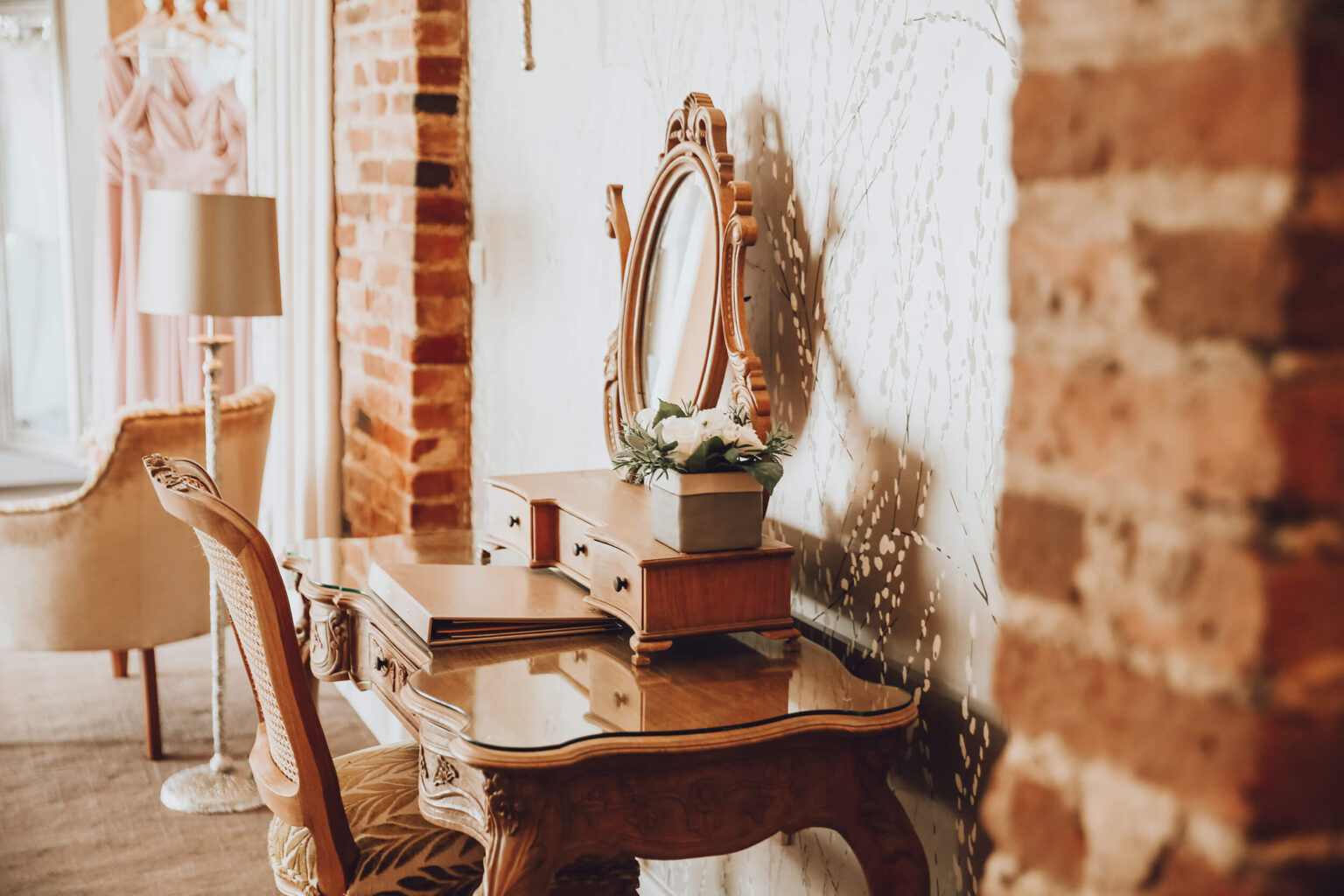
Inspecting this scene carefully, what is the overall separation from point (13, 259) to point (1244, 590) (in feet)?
24.9

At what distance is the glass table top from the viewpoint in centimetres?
149

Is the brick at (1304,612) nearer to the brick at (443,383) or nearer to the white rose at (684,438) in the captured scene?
the white rose at (684,438)

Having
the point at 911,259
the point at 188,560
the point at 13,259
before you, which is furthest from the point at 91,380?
the point at 911,259

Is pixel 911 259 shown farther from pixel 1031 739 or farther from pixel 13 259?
pixel 13 259

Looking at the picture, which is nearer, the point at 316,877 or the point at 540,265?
the point at 316,877

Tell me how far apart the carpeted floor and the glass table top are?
5.05ft

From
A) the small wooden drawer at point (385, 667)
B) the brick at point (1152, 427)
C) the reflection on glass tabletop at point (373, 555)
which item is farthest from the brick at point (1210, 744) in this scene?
the reflection on glass tabletop at point (373, 555)

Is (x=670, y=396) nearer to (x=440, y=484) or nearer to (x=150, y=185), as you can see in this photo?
(x=440, y=484)

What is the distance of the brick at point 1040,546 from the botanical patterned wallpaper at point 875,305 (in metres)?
0.87

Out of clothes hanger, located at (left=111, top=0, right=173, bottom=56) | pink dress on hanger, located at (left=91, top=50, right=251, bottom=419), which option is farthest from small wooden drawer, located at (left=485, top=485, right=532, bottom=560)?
clothes hanger, located at (left=111, top=0, right=173, bottom=56)

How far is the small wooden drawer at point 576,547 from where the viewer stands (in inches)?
75.4

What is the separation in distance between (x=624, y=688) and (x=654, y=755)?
164mm

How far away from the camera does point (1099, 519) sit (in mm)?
636

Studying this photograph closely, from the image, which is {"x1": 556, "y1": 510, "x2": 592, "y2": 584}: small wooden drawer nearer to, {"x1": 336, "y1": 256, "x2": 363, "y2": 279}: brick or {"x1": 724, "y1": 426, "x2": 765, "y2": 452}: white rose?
{"x1": 724, "y1": 426, "x2": 765, "y2": 452}: white rose
